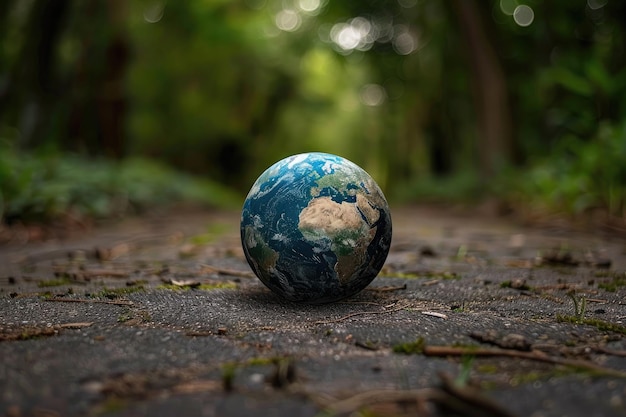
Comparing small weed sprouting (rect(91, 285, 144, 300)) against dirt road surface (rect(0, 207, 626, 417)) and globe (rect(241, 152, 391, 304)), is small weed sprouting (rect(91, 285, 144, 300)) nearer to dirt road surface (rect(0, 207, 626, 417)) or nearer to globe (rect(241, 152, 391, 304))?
dirt road surface (rect(0, 207, 626, 417))

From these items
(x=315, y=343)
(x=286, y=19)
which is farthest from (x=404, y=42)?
(x=315, y=343)

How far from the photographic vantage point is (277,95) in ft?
61.7

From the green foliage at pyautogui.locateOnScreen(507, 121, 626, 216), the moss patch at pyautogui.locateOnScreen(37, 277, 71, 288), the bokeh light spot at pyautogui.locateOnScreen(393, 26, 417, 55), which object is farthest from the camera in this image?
the bokeh light spot at pyautogui.locateOnScreen(393, 26, 417, 55)

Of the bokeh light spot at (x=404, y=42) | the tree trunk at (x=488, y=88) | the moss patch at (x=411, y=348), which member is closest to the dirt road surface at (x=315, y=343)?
the moss patch at (x=411, y=348)

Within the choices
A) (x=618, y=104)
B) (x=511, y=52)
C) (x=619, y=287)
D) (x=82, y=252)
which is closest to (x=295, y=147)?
(x=511, y=52)

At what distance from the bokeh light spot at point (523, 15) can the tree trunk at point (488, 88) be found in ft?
6.49

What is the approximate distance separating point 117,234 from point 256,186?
366 cm

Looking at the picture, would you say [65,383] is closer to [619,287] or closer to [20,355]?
[20,355]

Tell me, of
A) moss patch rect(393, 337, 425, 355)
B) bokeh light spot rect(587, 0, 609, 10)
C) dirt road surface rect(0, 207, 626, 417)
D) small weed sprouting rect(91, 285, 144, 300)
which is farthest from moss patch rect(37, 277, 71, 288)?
bokeh light spot rect(587, 0, 609, 10)

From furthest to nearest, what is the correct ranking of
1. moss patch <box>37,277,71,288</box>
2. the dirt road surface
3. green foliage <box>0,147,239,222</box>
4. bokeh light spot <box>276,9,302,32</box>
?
bokeh light spot <box>276,9,302,32</box>, green foliage <box>0,147,239,222</box>, moss patch <box>37,277,71,288</box>, the dirt road surface

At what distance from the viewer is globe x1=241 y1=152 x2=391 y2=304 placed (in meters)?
2.41

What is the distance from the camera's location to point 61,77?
33.5 feet

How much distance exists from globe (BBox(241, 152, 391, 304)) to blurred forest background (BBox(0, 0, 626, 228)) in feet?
12.8

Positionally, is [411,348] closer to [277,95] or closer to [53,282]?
[53,282]
